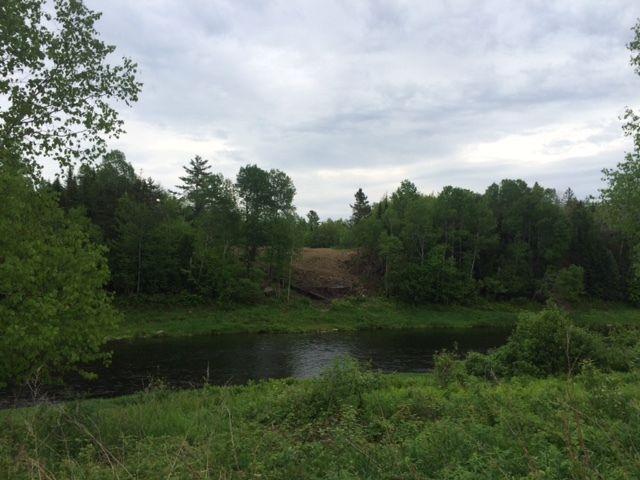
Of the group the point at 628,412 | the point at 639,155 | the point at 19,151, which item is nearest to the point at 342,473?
the point at 628,412

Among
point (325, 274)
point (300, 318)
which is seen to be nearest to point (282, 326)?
point (300, 318)

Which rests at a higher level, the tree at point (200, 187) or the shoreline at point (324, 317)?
the tree at point (200, 187)

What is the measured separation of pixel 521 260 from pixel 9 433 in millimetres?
68243

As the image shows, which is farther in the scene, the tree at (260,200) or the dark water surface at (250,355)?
the tree at (260,200)

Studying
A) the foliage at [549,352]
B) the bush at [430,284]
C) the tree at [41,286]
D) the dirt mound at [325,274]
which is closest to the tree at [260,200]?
the dirt mound at [325,274]

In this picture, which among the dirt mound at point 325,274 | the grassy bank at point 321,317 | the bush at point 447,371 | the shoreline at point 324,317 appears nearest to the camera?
the bush at point 447,371

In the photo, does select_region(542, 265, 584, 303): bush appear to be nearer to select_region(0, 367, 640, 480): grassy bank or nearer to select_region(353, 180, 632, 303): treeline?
select_region(353, 180, 632, 303): treeline

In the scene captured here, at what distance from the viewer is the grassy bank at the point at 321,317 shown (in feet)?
155

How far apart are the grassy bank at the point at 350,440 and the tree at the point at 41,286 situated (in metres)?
1.53

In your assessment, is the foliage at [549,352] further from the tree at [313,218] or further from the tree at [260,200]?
the tree at [313,218]

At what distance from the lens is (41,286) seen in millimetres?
12086

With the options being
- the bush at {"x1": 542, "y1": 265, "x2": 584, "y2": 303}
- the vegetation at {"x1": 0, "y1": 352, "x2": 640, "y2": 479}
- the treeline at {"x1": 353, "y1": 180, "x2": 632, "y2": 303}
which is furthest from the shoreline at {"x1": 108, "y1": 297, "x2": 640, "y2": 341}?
the vegetation at {"x1": 0, "y1": 352, "x2": 640, "y2": 479}

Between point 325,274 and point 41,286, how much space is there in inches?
2209

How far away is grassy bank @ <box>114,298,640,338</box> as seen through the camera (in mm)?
47094
